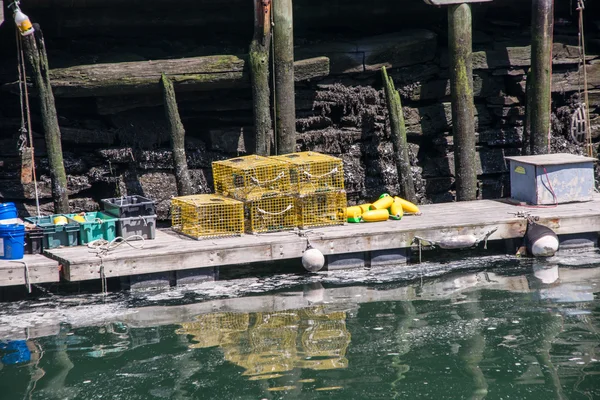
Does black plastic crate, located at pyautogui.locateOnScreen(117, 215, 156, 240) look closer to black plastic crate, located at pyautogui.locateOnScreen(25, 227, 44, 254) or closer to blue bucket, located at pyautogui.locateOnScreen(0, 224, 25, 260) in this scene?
black plastic crate, located at pyautogui.locateOnScreen(25, 227, 44, 254)

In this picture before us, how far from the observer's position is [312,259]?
1240cm

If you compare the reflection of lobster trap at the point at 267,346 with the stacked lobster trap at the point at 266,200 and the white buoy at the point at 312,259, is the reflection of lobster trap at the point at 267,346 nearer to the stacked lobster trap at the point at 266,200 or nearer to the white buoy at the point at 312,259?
the white buoy at the point at 312,259

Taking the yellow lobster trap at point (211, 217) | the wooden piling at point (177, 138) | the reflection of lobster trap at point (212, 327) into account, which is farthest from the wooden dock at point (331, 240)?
the reflection of lobster trap at point (212, 327)

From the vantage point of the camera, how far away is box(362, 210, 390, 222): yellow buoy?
13.5 m

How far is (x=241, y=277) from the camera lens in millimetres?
12898

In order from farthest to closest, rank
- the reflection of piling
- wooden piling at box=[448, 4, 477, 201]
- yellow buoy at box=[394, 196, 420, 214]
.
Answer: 1. wooden piling at box=[448, 4, 477, 201]
2. yellow buoy at box=[394, 196, 420, 214]
3. the reflection of piling

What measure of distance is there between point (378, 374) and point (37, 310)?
4.19 m

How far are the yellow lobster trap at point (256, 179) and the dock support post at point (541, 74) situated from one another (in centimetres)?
412

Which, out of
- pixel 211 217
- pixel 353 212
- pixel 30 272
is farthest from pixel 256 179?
pixel 30 272

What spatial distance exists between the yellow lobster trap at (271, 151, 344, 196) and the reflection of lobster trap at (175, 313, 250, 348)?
231 centimetres

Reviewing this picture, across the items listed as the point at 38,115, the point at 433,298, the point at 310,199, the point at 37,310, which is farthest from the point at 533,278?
the point at 38,115

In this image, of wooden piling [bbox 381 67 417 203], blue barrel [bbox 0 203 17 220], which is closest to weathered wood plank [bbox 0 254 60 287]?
blue barrel [bbox 0 203 17 220]

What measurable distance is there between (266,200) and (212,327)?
2.43 meters

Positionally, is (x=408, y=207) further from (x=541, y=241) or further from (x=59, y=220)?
(x=59, y=220)
